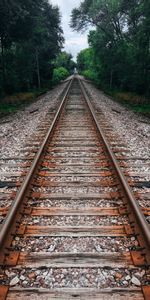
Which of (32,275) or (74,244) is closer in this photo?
(32,275)

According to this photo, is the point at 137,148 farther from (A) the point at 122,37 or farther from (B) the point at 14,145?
(A) the point at 122,37

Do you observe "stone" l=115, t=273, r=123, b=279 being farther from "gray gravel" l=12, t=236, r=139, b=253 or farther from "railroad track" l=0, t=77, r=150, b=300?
"gray gravel" l=12, t=236, r=139, b=253

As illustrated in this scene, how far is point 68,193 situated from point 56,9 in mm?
39524

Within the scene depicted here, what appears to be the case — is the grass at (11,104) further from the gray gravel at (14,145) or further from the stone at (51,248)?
the stone at (51,248)

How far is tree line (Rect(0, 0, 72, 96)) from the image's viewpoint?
15.2 metres

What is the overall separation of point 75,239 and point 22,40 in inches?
785

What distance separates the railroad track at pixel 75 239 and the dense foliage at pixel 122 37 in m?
14.8

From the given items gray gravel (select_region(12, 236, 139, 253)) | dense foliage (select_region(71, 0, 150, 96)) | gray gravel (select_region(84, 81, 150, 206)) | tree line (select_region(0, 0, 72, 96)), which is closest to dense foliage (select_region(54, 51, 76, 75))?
tree line (select_region(0, 0, 72, 96))

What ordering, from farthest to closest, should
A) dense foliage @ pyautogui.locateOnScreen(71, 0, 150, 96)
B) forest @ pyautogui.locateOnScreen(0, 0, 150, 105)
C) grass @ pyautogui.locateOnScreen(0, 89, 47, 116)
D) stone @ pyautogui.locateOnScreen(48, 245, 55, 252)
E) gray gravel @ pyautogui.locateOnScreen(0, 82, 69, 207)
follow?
dense foliage @ pyautogui.locateOnScreen(71, 0, 150, 96) → forest @ pyautogui.locateOnScreen(0, 0, 150, 105) → grass @ pyautogui.locateOnScreen(0, 89, 47, 116) → gray gravel @ pyautogui.locateOnScreen(0, 82, 69, 207) → stone @ pyautogui.locateOnScreen(48, 245, 55, 252)

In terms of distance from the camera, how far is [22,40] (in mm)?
20781

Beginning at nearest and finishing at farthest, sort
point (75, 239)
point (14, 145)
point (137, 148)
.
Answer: point (75, 239) < point (137, 148) < point (14, 145)

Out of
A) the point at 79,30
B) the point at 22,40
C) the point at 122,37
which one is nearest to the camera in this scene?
the point at 22,40

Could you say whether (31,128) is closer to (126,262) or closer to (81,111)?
(81,111)

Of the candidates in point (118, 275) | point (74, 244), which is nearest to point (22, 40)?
point (74, 244)
